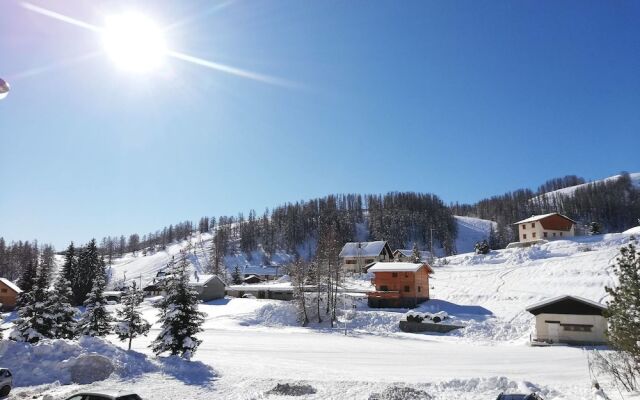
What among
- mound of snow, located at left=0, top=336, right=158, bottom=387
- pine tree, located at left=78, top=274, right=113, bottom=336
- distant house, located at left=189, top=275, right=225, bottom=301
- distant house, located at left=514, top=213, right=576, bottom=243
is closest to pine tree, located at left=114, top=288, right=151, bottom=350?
pine tree, located at left=78, top=274, right=113, bottom=336

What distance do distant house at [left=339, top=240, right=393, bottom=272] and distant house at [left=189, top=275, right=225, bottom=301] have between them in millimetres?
39219

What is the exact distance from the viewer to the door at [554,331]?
128 feet

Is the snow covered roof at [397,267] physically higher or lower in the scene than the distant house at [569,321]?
higher

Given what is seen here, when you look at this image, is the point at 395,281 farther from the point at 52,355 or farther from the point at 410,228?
the point at 410,228

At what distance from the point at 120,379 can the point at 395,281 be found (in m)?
45.1

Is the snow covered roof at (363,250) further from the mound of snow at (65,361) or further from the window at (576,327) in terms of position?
the mound of snow at (65,361)

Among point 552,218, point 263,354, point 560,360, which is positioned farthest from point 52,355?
point 552,218

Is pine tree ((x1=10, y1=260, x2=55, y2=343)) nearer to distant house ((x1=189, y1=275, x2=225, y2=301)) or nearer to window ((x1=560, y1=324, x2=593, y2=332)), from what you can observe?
distant house ((x1=189, y1=275, x2=225, y2=301))

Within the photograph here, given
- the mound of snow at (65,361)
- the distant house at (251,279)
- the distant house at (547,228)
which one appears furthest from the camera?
the distant house at (251,279)

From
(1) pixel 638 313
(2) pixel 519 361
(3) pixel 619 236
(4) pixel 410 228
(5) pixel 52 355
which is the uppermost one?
(4) pixel 410 228

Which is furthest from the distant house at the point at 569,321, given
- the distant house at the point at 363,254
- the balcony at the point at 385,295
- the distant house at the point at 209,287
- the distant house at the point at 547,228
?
the distant house at the point at 363,254

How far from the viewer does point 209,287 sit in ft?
242

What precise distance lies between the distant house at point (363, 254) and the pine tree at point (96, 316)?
7344 centimetres

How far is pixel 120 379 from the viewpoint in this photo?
20.2m
